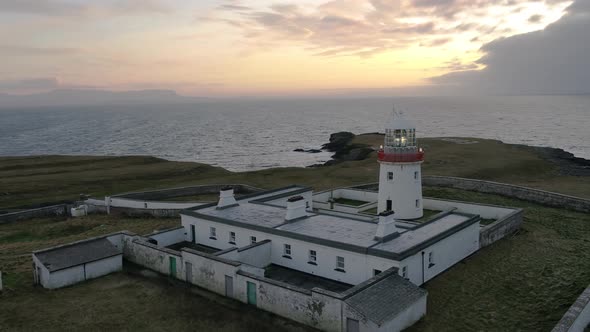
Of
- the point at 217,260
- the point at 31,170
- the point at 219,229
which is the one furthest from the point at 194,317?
the point at 31,170

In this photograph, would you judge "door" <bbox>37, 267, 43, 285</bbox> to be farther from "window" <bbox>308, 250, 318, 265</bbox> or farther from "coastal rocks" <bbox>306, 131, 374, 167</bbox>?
"coastal rocks" <bbox>306, 131, 374, 167</bbox>

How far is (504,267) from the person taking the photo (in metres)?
24.7

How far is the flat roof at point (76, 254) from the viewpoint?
23275 mm

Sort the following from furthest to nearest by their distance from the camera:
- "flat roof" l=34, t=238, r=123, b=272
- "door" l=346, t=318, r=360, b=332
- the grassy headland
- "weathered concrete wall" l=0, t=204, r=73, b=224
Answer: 1. the grassy headland
2. "weathered concrete wall" l=0, t=204, r=73, b=224
3. "flat roof" l=34, t=238, r=123, b=272
4. "door" l=346, t=318, r=360, b=332

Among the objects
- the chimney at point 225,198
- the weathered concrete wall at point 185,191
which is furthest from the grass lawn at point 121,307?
the weathered concrete wall at point 185,191

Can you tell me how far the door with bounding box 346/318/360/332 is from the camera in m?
16.9

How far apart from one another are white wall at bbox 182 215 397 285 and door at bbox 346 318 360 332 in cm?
424

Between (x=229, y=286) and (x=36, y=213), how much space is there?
28.0 m

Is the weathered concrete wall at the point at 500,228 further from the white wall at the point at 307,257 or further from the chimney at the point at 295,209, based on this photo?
the chimney at the point at 295,209

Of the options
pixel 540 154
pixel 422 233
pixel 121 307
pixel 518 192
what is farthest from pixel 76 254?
pixel 540 154

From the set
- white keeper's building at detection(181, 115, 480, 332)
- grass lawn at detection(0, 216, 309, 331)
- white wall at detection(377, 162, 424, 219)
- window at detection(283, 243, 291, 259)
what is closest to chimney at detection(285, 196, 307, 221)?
white keeper's building at detection(181, 115, 480, 332)

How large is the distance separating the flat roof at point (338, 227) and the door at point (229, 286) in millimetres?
4340

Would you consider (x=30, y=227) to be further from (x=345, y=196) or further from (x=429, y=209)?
(x=429, y=209)

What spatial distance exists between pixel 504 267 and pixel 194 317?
1730 centimetres
